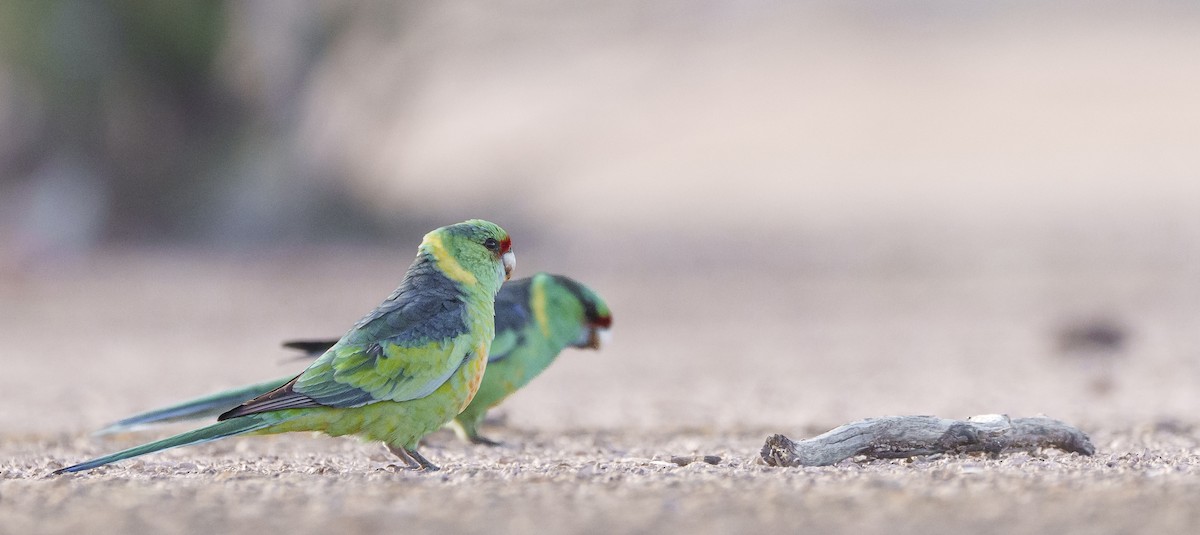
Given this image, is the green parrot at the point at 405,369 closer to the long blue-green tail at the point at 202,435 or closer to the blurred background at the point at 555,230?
the long blue-green tail at the point at 202,435

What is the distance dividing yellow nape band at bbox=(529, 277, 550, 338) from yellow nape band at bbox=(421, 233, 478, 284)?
1232 mm

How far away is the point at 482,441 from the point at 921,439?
221 cm

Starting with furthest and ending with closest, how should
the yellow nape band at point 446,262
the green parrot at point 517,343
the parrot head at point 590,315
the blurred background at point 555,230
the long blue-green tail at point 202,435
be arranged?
1. the blurred background at point 555,230
2. the parrot head at point 590,315
3. the green parrot at point 517,343
4. the yellow nape band at point 446,262
5. the long blue-green tail at point 202,435

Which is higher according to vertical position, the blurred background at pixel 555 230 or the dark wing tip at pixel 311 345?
the blurred background at pixel 555 230

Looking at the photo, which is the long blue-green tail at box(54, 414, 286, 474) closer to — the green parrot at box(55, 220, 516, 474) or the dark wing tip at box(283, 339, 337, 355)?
the green parrot at box(55, 220, 516, 474)

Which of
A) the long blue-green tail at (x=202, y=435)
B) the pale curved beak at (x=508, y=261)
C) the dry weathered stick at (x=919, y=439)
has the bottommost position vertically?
the long blue-green tail at (x=202, y=435)

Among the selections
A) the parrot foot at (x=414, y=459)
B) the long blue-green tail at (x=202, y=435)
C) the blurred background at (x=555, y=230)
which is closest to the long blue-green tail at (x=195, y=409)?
the parrot foot at (x=414, y=459)

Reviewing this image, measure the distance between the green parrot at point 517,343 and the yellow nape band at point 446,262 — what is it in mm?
689

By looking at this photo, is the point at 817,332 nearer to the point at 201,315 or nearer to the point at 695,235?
the point at 201,315

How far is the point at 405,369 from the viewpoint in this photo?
5.49m

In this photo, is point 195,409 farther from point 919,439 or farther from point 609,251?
point 609,251

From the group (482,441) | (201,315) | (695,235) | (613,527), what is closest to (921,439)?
(613,527)

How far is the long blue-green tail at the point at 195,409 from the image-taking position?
654cm

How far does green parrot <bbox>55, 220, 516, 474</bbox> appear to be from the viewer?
535 centimetres
